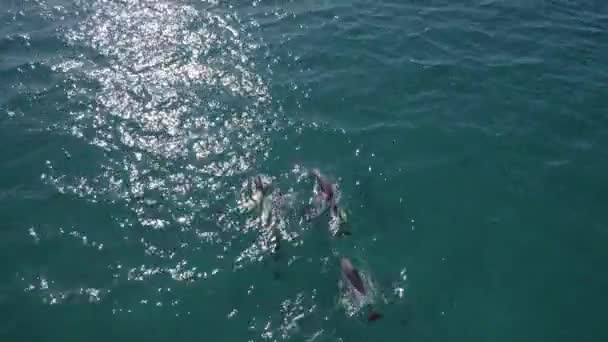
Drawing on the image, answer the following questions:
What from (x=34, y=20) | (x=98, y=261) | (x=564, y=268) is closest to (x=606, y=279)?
(x=564, y=268)

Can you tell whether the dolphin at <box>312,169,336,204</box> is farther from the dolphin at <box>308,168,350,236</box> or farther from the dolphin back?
the dolphin back

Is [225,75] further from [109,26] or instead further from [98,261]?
[98,261]

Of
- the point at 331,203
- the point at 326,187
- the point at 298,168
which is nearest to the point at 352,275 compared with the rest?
the point at 331,203

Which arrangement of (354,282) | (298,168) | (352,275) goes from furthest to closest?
(298,168) → (352,275) → (354,282)

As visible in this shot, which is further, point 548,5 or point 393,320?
point 548,5

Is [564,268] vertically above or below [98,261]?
below

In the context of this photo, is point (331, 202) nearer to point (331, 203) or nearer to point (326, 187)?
point (331, 203)
